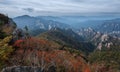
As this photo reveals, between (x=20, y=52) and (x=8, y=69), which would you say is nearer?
(x=8, y=69)

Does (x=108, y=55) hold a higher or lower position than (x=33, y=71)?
lower

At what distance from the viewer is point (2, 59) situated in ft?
150

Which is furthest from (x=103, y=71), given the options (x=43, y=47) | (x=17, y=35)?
(x=17, y=35)

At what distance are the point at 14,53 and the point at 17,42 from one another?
10.1 meters

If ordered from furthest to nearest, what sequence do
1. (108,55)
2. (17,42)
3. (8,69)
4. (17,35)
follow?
1. (108,55)
2. (17,35)
3. (17,42)
4. (8,69)

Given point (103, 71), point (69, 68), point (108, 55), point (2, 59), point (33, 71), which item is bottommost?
point (108, 55)

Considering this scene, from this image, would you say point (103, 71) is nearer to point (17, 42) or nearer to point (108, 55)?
point (17, 42)

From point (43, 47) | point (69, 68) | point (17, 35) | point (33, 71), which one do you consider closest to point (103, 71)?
point (69, 68)

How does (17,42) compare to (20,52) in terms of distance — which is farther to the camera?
(17,42)

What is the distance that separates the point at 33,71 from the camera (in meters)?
24.6

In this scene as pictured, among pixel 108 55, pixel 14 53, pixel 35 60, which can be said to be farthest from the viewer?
pixel 108 55

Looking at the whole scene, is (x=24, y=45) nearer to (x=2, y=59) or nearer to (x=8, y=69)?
(x=2, y=59)

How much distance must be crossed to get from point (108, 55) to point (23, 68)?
176 meters

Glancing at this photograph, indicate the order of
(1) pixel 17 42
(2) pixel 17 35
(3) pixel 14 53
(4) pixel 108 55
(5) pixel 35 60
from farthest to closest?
(4) pixel 108 55, (2) pixel 17 35, (1) pixel 17 42, (3) pixel 14 53, (5) pixel 35 60
